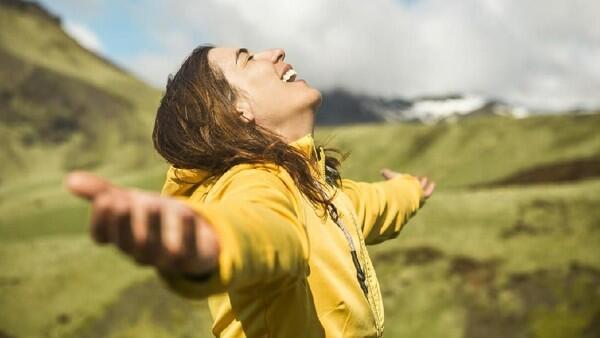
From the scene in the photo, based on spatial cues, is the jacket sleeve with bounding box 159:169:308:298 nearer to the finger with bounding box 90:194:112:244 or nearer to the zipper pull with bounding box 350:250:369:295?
A: the finger with bounding box 90:194:112:244

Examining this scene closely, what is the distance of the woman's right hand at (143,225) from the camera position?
6.31 ft

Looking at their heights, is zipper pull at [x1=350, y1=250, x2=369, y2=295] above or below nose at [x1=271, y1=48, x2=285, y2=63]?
below

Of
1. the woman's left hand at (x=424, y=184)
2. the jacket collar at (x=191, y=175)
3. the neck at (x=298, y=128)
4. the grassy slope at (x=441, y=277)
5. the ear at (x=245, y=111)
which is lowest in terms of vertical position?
the grassy slope at (x=441, y=277)

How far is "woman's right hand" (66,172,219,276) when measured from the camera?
192cm

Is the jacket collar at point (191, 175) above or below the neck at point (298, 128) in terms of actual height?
below

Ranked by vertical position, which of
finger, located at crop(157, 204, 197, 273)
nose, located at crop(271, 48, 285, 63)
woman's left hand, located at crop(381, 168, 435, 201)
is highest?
finger, located at crop(157, 204, 197, 273)

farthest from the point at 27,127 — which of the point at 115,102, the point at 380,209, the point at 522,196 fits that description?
the point at 380,209

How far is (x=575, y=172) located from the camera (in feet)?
181

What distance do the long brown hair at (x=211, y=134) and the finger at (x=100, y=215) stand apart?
7.43 feet

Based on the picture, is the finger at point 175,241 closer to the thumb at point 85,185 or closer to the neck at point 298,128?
the thumb at point 85,185

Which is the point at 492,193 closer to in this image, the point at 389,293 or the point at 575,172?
the point at 389,293

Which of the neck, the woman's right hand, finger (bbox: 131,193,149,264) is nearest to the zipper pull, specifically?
the neck

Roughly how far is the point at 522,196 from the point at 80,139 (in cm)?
15947

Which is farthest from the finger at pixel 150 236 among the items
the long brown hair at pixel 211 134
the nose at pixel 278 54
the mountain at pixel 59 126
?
the mountain at pixel 59 126
